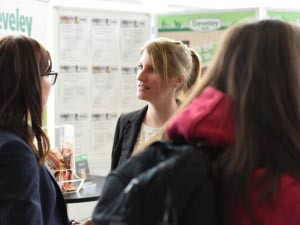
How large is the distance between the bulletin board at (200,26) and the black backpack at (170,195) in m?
2.98

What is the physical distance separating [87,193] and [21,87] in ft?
3.90

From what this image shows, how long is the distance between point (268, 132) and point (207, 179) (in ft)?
0.53

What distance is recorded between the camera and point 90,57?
3.84m

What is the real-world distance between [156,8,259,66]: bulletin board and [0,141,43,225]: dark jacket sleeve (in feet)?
8.18

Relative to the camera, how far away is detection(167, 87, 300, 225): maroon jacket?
2.87 ft

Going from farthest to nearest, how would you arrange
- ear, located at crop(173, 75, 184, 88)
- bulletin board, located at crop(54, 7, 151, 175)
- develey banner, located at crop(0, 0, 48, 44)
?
bulletin board, located at crop(54, 7, 151, 175) → develey banner, located at crop(0, 0, 48, 44) → ear, located at crop(173, 75, 184, 88)

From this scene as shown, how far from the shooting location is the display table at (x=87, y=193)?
2520mm

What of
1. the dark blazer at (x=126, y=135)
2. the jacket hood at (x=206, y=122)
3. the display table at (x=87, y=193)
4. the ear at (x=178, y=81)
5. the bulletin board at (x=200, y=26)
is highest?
the bulletin board at (x=200, y=26)

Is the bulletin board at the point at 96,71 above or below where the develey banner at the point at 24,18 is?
below

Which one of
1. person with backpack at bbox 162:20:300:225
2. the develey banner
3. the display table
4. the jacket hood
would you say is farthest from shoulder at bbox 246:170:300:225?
the develey banner

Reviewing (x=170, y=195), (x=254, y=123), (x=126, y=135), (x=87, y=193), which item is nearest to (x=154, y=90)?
(x=126, y=135)

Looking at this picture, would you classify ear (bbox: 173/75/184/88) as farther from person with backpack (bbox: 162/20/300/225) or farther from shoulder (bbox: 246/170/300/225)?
shoulder (bbox: 246/170/300/225)

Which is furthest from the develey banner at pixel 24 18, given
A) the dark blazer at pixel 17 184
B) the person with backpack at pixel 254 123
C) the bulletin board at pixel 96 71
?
the person with backpack at pixel 254 123

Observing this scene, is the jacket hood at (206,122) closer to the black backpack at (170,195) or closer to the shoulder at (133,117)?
the black backpack at (170,195)
